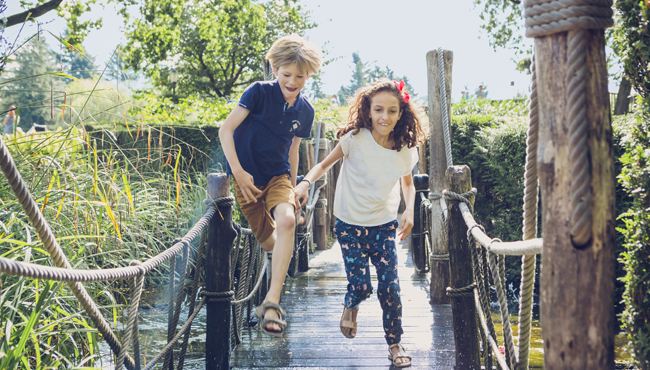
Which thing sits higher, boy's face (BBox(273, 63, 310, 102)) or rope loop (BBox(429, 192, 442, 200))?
boy's face (BBox(273, 63, 310, 102))

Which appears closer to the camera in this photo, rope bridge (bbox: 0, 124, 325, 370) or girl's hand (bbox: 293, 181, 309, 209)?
rope bridge (bbox: 0, 124, 325, 370)

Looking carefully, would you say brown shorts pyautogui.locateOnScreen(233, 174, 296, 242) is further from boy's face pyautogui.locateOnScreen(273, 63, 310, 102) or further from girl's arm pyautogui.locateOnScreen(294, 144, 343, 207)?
boy's face pyautogui.locateOnScreen(273, 63, 310, 102)

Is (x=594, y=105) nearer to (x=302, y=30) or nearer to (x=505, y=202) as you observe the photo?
(x=505, y=202)

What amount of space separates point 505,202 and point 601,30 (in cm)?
502

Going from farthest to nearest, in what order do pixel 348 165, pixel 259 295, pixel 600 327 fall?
pixel 259 295
pixel 348 165
pixel 600 327

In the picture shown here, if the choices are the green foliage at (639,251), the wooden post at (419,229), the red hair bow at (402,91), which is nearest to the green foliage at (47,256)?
the red hair bow at (402,91)

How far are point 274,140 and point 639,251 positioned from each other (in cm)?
191

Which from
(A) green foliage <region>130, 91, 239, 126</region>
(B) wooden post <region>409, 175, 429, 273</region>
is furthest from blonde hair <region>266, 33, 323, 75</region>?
(A) green foliage <region>130, 91, 239, 126</region>

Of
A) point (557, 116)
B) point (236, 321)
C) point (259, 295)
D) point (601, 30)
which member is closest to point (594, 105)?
point (557, 116)

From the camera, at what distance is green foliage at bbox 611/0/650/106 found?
91.6 inches

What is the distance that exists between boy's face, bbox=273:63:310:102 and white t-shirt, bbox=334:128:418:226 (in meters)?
0.54

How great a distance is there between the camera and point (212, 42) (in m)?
20.5

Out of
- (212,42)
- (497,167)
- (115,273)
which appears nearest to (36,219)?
(115,273)

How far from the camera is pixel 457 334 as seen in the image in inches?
104
